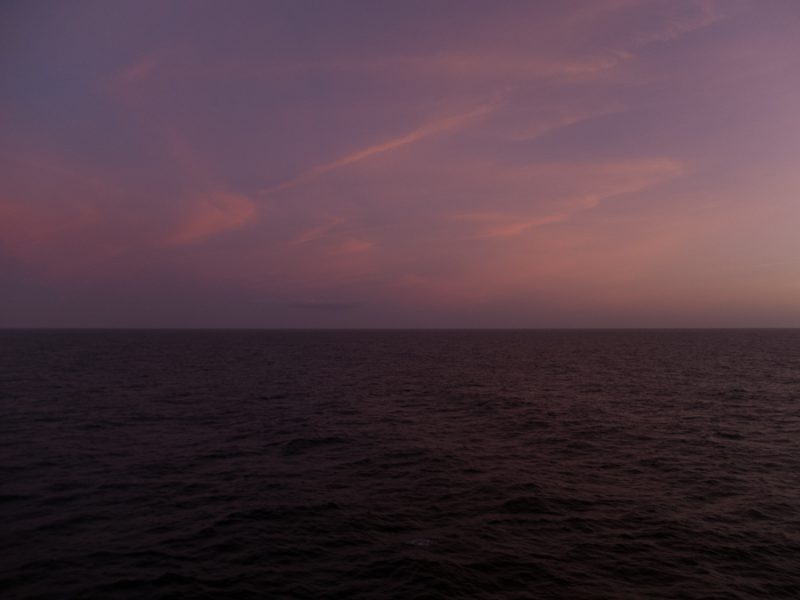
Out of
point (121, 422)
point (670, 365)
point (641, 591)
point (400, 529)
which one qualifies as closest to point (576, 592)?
point (641, 591)

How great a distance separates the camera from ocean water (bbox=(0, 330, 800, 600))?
1492cm

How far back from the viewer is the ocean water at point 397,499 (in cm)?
1492

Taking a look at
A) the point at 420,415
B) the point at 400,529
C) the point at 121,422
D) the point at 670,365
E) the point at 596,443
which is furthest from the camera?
the point at 670,365

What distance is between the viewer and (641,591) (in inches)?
564

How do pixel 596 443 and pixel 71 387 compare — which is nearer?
pixel 596 443

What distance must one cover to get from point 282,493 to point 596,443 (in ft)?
66.3

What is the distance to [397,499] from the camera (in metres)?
21.5

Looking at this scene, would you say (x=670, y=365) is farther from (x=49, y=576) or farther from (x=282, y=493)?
(x=49, y=576)

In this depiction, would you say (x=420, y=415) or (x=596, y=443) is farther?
(x=420, y=415)

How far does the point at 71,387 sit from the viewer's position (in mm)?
53500

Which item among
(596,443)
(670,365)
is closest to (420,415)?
(596,443)

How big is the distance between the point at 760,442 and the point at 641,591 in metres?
23.7

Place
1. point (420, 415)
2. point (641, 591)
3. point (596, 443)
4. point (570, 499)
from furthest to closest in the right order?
point (420, 415)
point (596, 443)
point (570, 499)
point (641, 591)

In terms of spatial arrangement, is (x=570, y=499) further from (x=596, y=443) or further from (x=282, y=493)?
(x=282, y=493)
